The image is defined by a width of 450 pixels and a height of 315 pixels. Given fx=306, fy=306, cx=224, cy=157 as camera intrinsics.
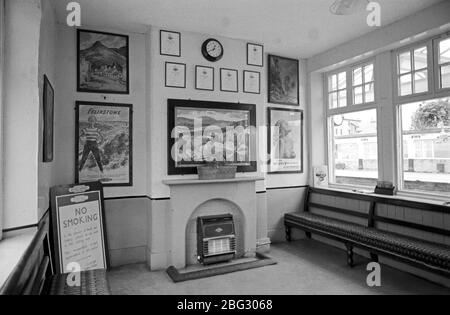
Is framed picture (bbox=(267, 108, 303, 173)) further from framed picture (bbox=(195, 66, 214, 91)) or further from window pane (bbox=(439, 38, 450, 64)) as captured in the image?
window pane (bbox=(439, 38, 450, 64))

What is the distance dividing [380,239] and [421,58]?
2214 mm

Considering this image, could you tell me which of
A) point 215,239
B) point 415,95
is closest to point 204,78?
point 215,239

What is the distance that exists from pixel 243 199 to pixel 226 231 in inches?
19.2

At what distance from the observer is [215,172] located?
385 centimetres

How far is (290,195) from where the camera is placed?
16.2 feet

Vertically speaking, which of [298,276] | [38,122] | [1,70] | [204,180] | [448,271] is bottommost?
[298,276]

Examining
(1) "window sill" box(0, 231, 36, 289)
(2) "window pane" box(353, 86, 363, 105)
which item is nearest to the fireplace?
(1) "window sill" box(0, 231, 36, 289)

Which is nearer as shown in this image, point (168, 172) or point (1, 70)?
point (1, 70)

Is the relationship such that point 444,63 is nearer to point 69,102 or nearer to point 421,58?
point 421,58

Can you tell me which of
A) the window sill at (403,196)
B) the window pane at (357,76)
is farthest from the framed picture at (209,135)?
the window pane at (357,76)

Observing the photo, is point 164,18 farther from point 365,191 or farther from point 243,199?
point 365,191

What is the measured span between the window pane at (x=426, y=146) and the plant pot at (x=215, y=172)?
2232 millimetres
